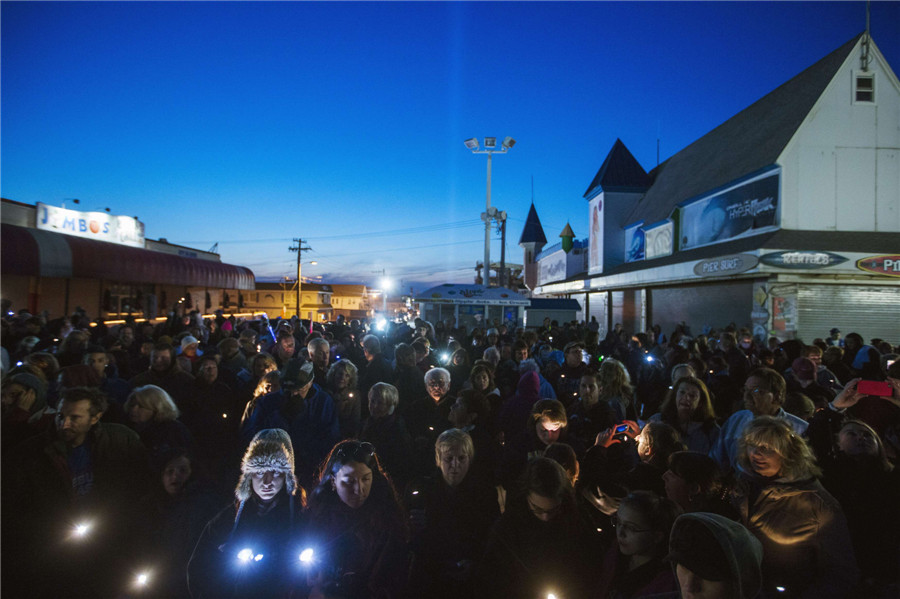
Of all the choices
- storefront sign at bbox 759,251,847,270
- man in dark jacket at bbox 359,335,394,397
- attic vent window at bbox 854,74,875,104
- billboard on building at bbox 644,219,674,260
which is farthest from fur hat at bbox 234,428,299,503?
billboard on building at bbox 644,219,674,260

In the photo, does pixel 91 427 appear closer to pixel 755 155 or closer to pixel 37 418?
pixel 37 418

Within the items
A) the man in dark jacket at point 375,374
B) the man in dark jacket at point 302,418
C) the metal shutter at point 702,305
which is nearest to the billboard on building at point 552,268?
the metal shutter at point 702,305

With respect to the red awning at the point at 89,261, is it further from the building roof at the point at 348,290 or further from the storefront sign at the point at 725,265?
the building roof at the point at 348,290

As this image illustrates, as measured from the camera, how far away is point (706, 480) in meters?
2.57

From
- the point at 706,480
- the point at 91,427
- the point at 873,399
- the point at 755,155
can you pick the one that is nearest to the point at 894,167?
the point at 755,155

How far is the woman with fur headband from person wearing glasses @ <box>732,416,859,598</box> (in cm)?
275

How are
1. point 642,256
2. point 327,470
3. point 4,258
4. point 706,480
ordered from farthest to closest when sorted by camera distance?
point 642,256 → point 4,258 → point 327,470 → point 706,480

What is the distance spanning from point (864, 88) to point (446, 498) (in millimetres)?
21373

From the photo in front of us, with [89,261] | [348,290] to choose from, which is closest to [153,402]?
[89,261]

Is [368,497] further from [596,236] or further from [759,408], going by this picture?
[596,236]

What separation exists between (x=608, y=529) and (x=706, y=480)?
94 centimetres

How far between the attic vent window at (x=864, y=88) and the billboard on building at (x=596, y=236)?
1482cm

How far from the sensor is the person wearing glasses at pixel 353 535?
2.75m

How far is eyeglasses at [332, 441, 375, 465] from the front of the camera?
2.92 m
